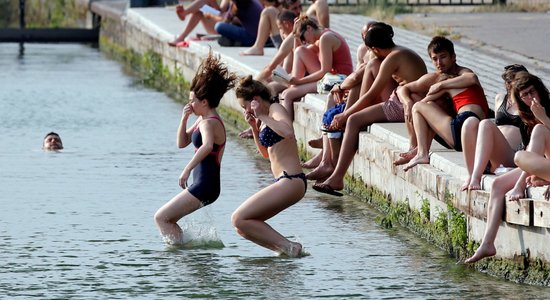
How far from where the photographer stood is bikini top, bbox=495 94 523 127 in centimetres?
1025

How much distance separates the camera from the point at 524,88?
9477mm

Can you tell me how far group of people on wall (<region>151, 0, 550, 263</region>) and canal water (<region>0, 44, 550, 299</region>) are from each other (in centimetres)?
28

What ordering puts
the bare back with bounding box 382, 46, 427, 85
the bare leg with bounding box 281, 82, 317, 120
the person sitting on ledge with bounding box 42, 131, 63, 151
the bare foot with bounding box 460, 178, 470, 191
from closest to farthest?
the bare foot with bounding box 460, 178, 470, 191 → the bare back with bounding box 382, 46, 427, 85 → the bare leg with bounding box 281, 82, 317, 120 → the person sitting on ledge with bounding box 42, 131, 63, 151

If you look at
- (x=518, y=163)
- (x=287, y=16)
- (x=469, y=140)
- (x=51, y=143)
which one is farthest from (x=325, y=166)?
(x=51, y=143)

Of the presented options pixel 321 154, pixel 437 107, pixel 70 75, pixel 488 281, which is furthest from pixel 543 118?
pixel 70 75

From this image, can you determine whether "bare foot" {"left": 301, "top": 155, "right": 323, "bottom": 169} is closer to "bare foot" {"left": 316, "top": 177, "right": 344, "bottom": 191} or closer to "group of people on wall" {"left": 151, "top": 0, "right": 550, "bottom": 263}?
"group of people on wall" {"left": 151, "top": 0, "right": 550, "bottom": 263}

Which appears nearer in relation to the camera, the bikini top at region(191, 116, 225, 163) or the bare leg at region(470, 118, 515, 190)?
the bare leg at region(470, 118, 515, 190)

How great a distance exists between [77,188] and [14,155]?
111 inches

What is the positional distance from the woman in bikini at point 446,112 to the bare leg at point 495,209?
160 centimetres

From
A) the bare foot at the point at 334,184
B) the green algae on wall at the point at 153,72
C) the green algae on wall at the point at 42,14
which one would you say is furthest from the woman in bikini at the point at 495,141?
the green algae on wall at the point at 42,14

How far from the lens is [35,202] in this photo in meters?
13.5

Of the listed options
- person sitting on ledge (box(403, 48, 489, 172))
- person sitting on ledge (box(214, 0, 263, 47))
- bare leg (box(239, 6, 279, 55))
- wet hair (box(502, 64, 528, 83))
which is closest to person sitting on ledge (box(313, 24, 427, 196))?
person sitting on ledge (box(403, 48, 489, 172))

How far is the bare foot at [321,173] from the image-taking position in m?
13.0

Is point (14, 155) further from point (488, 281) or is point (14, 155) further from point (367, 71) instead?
point (488, 281)
